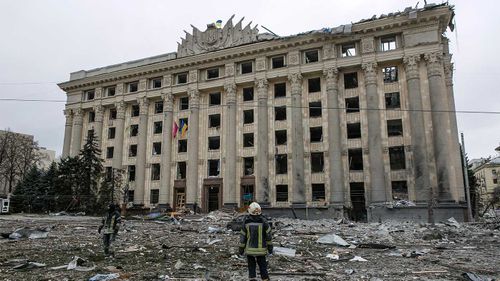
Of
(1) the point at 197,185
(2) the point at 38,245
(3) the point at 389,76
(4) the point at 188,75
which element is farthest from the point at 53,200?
(3) the point at 389,76

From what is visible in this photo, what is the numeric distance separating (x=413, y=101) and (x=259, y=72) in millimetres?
14689

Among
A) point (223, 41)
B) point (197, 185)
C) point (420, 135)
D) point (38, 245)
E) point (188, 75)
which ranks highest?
point (223, 41)

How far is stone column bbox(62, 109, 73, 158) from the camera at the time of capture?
46312 millimetres

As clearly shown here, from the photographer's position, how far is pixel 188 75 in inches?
1619

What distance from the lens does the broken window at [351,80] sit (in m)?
35.2

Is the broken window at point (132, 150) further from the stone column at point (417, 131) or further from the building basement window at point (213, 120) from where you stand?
→ the stone column at point (417, 131)

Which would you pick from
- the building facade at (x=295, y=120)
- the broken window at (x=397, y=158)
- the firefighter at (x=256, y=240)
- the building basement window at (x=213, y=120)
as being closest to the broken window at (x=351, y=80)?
the building facade at (x=295, y=120)

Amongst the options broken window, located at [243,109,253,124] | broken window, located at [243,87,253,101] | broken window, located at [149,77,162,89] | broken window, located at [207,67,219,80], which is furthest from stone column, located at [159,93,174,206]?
broken window, located at [243,109,253,124]

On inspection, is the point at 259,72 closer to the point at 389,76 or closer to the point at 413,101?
the point at 389,76

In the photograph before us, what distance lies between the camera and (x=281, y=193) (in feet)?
116

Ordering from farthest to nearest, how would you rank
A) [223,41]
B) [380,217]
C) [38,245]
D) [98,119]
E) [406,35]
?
1. [98,119]
2. [223,41]
3. [406,35]
4. [380,217]
5. [38,245]

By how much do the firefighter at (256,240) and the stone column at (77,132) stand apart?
4349 centimetres

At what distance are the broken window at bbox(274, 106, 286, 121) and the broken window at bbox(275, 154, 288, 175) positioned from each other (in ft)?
12.4

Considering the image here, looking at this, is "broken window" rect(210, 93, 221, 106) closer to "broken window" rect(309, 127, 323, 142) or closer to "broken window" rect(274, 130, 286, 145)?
"broken window" rect(274, 130, 286, 145)
